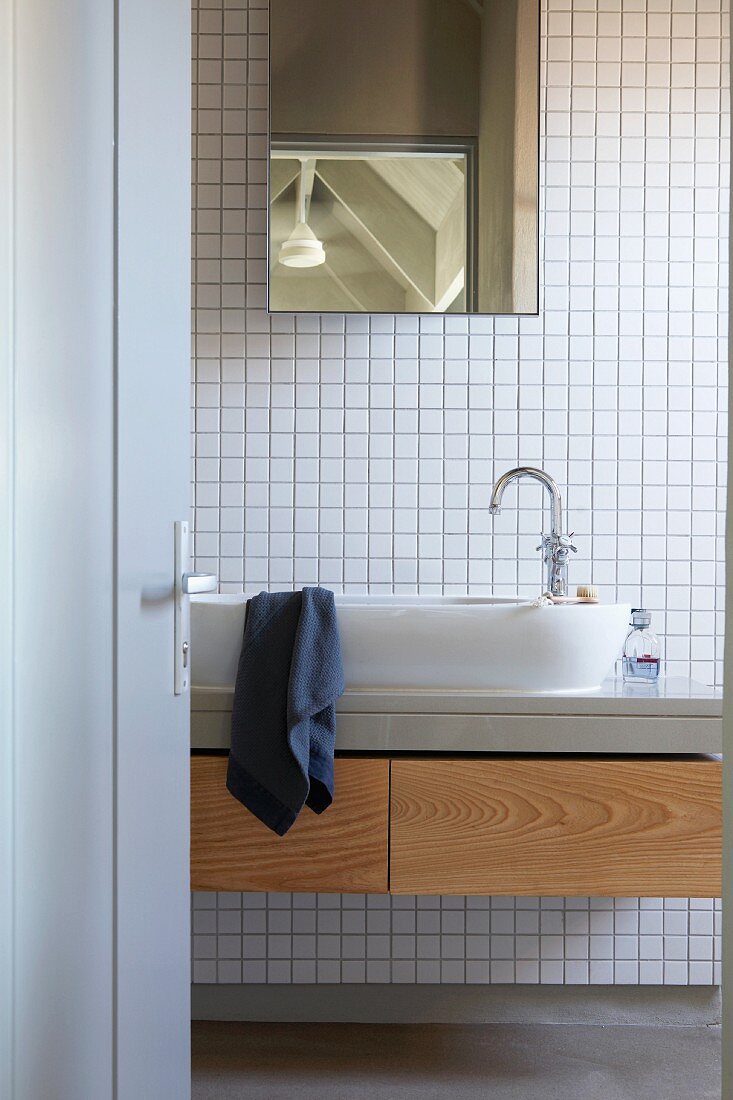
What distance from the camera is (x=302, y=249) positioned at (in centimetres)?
188

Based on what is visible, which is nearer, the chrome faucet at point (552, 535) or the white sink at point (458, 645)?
the white sink at point (458, 645)

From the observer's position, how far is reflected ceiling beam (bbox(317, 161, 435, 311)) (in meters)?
1.87

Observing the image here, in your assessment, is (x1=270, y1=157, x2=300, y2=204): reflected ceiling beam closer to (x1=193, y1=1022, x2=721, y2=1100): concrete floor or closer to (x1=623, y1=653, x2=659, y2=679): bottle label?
(x1=623, y1=653, x2=659, y2=679): bottle label

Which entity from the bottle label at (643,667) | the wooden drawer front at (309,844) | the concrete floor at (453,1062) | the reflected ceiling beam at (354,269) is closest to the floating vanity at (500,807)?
the wooden drawer front at (309,844)

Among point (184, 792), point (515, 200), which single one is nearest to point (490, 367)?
point (515, 200)

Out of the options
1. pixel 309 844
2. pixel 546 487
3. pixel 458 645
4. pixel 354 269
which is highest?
pixel 354 269

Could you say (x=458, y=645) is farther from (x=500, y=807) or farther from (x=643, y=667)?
(x=643, y=667)

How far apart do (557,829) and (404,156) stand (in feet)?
4.14

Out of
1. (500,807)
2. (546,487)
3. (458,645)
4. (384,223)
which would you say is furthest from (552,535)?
(384,223)

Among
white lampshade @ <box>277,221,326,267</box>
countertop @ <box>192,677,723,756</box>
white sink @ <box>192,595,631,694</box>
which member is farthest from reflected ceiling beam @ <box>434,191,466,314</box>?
countertop @ <box>192,677,723,756</box>

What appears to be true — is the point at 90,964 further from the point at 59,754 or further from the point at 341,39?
the point at 341,39

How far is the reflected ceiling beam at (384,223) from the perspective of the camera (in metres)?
1.87

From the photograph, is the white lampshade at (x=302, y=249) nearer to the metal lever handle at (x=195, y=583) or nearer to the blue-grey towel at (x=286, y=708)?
the blue-grey towel at (x=286, y=708)

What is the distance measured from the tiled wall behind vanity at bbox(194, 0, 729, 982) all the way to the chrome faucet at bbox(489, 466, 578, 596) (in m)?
0.15
